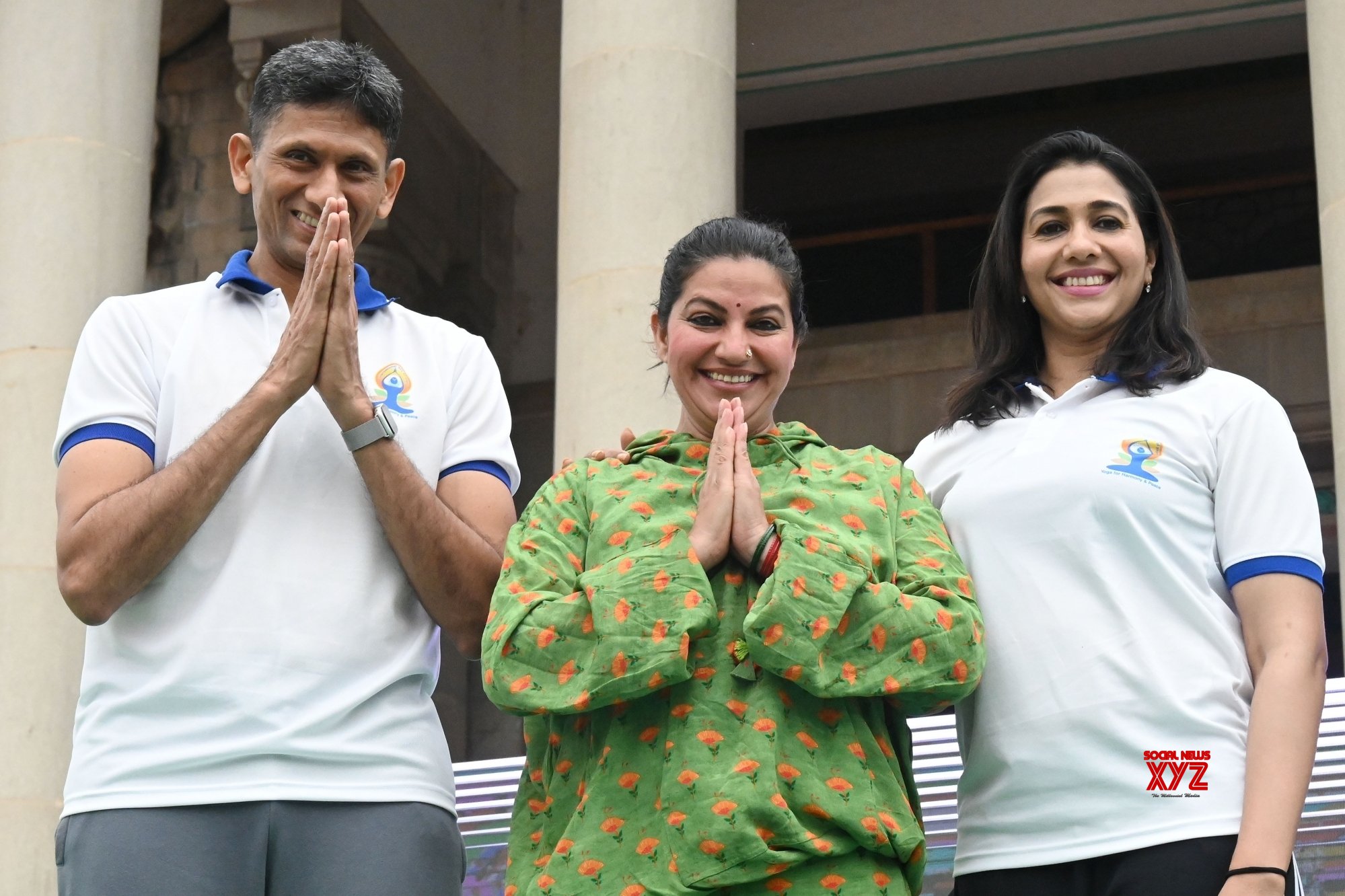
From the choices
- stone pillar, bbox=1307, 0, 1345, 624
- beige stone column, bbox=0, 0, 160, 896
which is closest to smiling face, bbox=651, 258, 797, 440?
stone pillar, bbox=1307, 0, 1345, 624

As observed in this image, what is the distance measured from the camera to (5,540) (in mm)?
8812

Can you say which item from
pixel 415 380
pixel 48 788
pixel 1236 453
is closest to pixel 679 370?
pixel 415 380

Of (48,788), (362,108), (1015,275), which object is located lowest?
(48,788)

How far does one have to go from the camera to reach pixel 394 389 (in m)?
3.22

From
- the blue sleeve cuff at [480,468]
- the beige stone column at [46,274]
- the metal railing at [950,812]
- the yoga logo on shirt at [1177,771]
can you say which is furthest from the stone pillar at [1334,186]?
the beige stone column at [46,274]

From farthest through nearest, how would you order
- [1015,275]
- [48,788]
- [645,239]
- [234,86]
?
[234,86]
[48,788]
[645,239]
[1015,275]

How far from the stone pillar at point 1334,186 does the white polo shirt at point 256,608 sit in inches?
200

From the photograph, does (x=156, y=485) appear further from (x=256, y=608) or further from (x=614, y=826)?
(x=614, y=826)

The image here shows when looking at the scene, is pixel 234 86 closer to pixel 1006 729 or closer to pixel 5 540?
pixel 5 540

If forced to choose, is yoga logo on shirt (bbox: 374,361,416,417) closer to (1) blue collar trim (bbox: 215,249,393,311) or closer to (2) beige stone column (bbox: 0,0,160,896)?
(1) blue collar trim (bbox: 215,249,393,311)

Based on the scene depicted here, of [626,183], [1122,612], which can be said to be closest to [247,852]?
[1122,612]

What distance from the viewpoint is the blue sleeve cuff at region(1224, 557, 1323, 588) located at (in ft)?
9.90

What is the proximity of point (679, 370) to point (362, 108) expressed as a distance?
748 mm

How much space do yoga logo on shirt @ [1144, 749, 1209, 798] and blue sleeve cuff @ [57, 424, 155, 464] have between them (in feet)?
5.67
